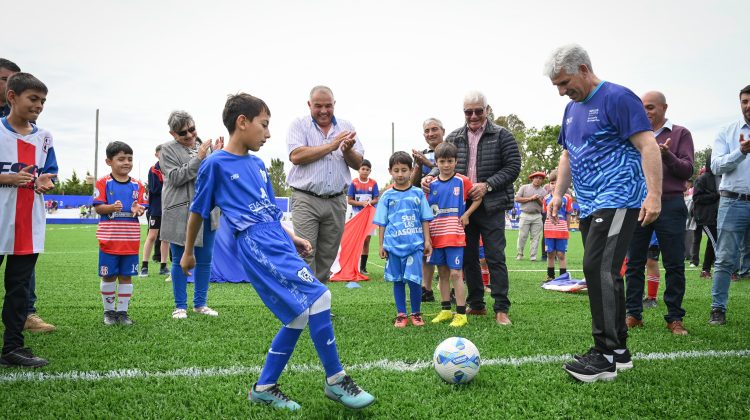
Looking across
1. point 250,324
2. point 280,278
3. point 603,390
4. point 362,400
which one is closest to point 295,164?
point 250,324

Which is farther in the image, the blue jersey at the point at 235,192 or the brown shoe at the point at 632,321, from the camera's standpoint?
the brown shoe at the point at 632,321

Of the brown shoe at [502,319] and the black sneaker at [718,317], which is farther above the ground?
the black sneaker at [718,317]

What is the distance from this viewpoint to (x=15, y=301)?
12.3 feet

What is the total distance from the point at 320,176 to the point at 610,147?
282 cm

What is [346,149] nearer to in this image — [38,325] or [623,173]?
[623,173]

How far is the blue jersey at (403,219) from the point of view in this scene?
5.28 meters

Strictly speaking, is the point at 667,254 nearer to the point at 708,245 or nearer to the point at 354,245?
the point at 354,245

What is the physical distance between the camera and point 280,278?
2.92 m

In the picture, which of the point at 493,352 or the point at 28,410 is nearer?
the point at 28,410

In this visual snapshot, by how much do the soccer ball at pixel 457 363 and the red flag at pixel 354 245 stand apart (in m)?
6.02

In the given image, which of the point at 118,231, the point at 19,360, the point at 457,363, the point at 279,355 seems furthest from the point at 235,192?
the point at 118,231

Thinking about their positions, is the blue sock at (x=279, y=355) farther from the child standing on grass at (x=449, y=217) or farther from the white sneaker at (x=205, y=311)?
the white sneaker at (x=205, y=311)

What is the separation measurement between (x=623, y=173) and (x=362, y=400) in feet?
7.67

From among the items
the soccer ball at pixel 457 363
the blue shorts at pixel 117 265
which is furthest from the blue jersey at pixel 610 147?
the blue shorts at pixel 117 265
